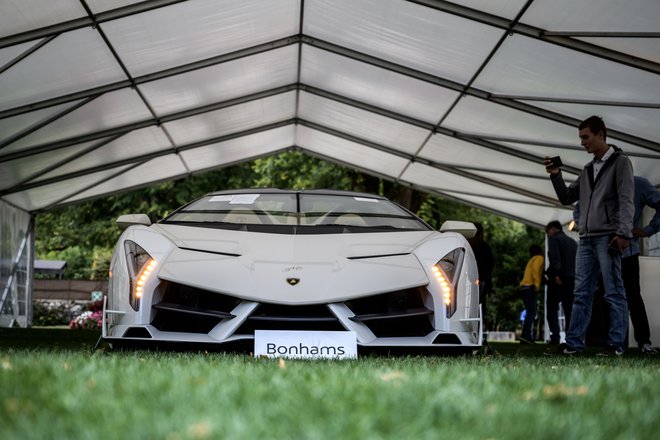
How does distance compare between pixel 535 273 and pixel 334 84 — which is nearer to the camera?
pixel 535 273

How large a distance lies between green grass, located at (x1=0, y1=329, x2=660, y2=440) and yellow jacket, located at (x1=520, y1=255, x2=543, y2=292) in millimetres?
11062

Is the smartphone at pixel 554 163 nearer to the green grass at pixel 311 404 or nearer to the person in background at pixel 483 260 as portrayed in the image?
the green grass at pixel 311 404

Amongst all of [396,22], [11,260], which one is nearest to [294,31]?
[396,22]

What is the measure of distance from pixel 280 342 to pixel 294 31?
9.08m

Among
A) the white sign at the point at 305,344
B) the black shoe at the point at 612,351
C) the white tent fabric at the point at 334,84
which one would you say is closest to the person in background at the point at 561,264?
the white tent fabric at the point at 334,84

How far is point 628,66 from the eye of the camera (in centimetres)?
981

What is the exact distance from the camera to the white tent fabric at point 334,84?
9.95 metres

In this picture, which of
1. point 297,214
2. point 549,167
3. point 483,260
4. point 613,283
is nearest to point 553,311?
point 483,260

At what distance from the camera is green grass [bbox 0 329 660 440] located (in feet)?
6.56

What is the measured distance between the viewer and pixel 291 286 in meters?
4.53

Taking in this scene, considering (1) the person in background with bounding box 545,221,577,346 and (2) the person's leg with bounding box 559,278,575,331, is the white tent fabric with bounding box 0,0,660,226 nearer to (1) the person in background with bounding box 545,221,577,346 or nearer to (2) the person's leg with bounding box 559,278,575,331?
(1) the person in background with bounding box 545,221,577,346

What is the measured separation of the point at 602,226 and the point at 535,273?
8062mm

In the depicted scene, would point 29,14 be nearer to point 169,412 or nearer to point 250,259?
point 250,259

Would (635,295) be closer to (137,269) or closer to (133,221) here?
(133,221)
